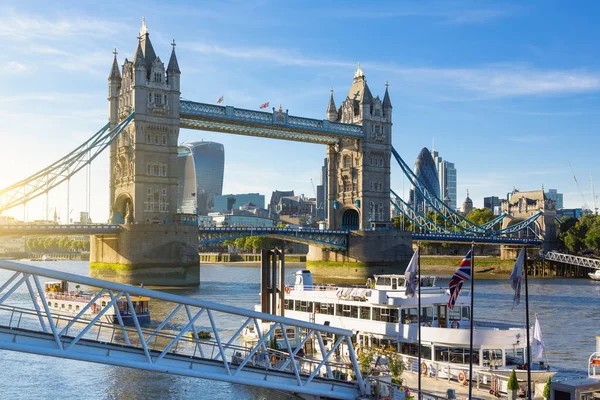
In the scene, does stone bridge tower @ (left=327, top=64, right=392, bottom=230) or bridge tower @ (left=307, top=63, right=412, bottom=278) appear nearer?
bridge tower @ (left=307, top=63, right=412, bottom=278)

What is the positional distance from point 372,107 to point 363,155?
778cm

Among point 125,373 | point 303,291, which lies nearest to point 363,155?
point 303,291

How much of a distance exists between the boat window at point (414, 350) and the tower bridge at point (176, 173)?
169 ft

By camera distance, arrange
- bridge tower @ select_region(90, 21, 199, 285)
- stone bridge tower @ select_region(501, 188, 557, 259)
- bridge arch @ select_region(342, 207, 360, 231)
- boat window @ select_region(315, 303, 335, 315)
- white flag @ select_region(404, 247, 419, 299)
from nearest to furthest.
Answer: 1. white flag @ select_region(404, 247, 419, 299)
2. boat window @ select_region(315, 303, 335, 315)
3. bridge tower @ select_region(90, 21, 199, 285)
4. bridge arch @ select_region(342, 207, 360, 231)
5. stone bridge tower @ select_region(501, 188, 557, 259)

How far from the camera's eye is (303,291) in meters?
39.0

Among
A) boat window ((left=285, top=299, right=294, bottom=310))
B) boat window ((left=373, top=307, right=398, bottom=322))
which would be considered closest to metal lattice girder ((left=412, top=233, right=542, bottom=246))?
boat window ((left=285, top=299, right=294, bottom=310))

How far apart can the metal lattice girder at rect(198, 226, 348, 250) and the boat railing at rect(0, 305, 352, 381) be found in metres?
37.1

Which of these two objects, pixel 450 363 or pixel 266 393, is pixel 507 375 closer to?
pixel 450 363

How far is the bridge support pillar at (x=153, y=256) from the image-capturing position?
263 feet

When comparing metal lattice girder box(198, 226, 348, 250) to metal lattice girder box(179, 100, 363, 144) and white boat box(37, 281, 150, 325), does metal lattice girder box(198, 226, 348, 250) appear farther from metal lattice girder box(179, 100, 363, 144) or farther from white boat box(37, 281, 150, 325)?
white boat box(37, 281, 150, 325)

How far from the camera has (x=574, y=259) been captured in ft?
370

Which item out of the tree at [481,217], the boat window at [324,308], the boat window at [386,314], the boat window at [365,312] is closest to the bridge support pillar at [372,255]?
the tree at [481,217]

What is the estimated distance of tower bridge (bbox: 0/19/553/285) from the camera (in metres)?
82.2

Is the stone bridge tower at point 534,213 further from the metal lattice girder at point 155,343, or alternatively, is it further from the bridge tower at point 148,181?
the metal lattice girder at point 155,343
